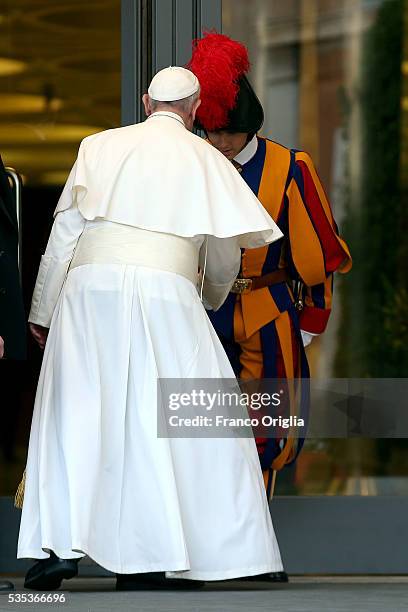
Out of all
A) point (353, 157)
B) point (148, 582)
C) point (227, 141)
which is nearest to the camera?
point (148, 582)

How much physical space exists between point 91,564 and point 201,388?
4.59 feet

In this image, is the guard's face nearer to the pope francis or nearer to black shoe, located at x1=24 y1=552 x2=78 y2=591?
the pope francis

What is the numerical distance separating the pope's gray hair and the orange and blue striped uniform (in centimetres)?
65

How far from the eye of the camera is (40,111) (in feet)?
25.7

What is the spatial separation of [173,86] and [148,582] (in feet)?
5.91

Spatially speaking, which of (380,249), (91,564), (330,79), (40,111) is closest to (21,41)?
(40,111)

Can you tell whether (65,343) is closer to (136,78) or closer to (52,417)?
(52,417)

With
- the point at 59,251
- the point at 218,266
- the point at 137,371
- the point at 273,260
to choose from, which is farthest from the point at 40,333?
the point at 273,260

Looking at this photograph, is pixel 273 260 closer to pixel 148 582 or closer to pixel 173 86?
pixel 173 86

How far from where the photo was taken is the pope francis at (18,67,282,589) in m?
5.99

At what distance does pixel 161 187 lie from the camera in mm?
6160

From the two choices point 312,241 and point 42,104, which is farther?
point 42,104

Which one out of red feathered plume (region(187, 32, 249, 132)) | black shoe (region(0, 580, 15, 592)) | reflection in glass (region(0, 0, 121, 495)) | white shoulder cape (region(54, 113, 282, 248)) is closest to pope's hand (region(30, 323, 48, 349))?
white shoulder cape (region(54, 113, 282, 248))

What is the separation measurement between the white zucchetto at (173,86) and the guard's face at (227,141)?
56 cm
